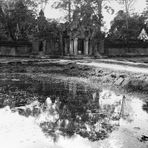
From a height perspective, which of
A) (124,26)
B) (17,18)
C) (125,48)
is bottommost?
(125,48)

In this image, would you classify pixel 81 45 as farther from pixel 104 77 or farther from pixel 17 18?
pixel 104 77

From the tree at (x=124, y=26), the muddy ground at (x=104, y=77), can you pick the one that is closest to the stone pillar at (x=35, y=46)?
the tree at (x=124, y=26)

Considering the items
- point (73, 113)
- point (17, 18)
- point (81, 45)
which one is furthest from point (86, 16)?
point (73, 113)

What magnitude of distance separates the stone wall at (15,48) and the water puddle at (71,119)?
74.3 feet

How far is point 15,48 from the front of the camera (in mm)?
34406

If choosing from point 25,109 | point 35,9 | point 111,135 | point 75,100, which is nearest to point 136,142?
point 111,135

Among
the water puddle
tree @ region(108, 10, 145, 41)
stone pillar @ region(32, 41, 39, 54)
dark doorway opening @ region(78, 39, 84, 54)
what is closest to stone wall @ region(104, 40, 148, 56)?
dark doorway opening @ region(78, 39, 84, 54)

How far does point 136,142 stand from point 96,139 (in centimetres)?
81

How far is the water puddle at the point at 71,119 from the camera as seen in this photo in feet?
19.7

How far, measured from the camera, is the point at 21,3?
38.6 metres

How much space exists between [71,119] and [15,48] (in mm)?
27752

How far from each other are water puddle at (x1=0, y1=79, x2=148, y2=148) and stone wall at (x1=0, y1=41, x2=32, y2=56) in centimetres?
2264

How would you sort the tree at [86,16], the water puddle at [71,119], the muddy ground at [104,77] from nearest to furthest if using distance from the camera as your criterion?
the water puddle at [71,119] → the muddy ground at [104,77] → the tree at [86,16]

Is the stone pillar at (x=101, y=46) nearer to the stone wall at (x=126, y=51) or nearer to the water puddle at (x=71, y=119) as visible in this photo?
the stone wall at (x=126, y=51)
